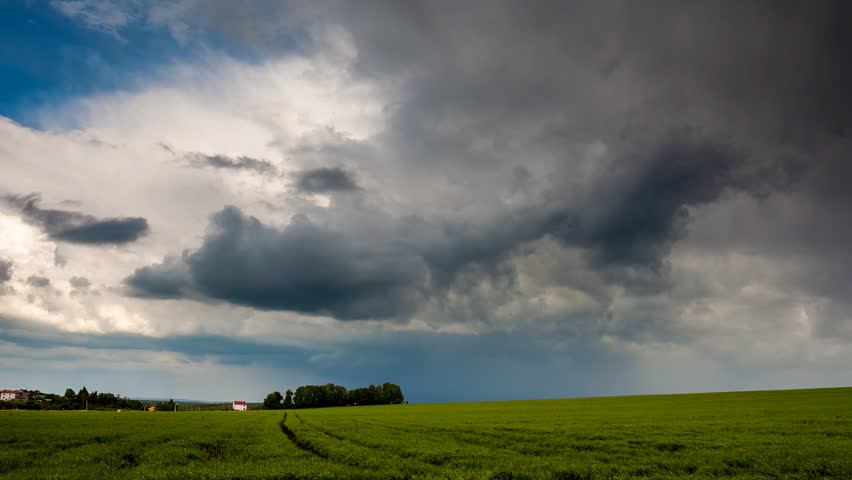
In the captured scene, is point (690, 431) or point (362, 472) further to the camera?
point (690, 431)

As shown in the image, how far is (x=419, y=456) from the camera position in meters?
31.3

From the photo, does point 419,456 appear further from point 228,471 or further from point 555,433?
point 555,433

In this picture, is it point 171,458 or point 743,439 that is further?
point 743,439

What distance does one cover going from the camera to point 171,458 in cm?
3203

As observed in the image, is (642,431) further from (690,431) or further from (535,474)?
(535,474)

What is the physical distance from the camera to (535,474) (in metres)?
24.7

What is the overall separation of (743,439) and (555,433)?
1525cm

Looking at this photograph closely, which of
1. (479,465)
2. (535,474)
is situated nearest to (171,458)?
(479,465)

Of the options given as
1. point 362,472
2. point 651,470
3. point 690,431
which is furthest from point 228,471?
point 690,431

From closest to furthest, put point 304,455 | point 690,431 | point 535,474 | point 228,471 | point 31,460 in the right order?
point 535,474
point 228,471
point 31,460
point 304,455
point 690,431

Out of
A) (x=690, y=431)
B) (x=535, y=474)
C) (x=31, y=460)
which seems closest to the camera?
(x=535, y=474)

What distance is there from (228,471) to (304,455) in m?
8.63

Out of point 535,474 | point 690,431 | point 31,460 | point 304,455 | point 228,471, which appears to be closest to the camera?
point 535,474

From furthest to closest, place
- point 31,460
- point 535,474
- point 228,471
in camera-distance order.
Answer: point 31,460 → point 228,471 → point 535,474
